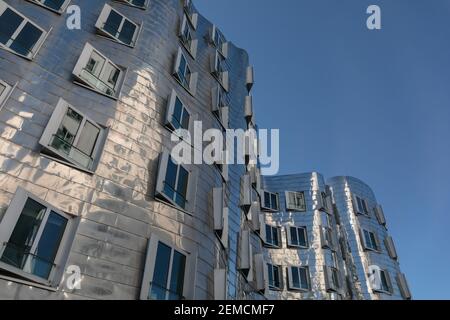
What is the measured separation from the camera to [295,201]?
1278 inches

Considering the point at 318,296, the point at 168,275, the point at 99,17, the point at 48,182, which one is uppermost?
the point at 99,17

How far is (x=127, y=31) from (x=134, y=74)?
2.90 meters

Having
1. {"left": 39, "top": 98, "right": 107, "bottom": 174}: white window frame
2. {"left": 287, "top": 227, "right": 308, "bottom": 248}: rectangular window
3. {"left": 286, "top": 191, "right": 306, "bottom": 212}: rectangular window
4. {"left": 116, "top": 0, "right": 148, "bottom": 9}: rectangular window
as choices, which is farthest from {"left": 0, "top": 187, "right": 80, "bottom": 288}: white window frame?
{"left": 286, "top": 191, "right": 306, "bottom": 212}: rectangular window

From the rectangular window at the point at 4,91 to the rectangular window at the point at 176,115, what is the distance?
5.28 m

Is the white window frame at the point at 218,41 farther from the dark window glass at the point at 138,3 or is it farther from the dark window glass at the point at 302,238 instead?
the dark window glass at the point at 302,238

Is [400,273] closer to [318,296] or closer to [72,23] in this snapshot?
[318,296]

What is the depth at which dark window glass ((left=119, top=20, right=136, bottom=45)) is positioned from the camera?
585 inches

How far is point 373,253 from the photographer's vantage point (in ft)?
111

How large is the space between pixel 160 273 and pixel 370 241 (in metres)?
30.1

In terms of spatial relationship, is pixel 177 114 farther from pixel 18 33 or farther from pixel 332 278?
pixel 332 278

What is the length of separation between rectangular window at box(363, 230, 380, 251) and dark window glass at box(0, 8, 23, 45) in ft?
110

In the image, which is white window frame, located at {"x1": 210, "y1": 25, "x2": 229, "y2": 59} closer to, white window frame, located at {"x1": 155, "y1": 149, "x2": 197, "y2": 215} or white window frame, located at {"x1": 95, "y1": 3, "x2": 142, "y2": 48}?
white window frame, located at {"x1": 95, "y1": 3, "x2": 142, "y2": 48}
